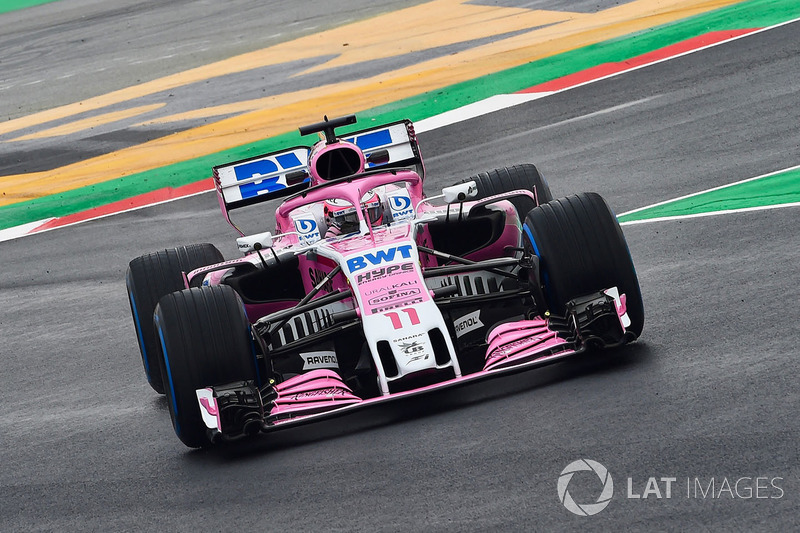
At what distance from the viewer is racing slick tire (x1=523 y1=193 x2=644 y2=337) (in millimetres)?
6953

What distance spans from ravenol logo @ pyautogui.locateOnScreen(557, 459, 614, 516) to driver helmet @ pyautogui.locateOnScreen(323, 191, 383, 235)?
3288mm

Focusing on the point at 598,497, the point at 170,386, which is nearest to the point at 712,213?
the point at 170,386

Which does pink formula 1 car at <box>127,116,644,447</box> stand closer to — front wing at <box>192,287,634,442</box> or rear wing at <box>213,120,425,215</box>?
front wing at <box>192,287,634,442</box>

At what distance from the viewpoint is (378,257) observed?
7.26 meters

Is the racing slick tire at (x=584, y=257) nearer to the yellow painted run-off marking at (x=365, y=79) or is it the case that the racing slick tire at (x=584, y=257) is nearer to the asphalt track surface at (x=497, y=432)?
the asphalt track surface at (x=497, y=432)

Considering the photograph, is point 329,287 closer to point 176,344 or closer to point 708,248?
point 176,344

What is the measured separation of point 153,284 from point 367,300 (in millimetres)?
2136

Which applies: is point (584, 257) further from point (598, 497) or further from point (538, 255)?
point (598, 497)

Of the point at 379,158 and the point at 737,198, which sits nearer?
the point at 379,158

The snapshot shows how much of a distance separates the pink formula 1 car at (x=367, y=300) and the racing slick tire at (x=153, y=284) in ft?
0.04

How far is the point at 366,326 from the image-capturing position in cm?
682

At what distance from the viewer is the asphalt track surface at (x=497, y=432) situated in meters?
5.22

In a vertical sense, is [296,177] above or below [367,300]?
above

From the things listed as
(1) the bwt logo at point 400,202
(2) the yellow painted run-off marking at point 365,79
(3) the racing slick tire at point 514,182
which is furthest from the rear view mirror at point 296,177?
(2) the yellow painted run-off marking at point 365,79
